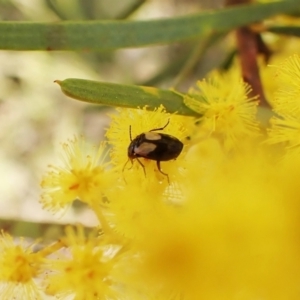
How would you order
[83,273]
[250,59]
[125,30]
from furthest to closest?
[250,59] → [125,30] → [83,273]

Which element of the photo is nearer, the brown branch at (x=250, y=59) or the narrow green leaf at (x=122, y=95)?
the narrow green leaf at (x=122, y=95)

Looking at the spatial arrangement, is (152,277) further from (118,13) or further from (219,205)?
(118,13)

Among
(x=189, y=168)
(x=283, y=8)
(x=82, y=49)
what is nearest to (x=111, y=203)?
(x=189, y=168)

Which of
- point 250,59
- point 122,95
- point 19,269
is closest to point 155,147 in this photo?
point 122,95

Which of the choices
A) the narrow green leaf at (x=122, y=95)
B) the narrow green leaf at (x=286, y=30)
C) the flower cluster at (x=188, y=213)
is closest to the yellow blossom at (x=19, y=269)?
the flower cluster at (x=188, y=213)

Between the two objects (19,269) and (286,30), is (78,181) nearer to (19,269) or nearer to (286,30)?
(19,269)

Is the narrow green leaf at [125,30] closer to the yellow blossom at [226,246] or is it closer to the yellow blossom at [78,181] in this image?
the yellow blossom at [78,181]
